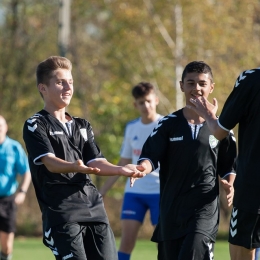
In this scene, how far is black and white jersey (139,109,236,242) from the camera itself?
6258 millimetres

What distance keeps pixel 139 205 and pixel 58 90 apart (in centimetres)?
346

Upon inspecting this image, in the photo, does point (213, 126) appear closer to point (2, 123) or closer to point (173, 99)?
point (2, 123)

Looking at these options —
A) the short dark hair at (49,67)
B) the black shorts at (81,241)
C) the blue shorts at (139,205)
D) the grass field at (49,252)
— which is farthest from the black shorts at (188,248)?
the grass field at (49,252)

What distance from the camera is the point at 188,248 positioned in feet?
20.0

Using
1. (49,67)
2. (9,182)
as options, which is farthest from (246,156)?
(9,182)

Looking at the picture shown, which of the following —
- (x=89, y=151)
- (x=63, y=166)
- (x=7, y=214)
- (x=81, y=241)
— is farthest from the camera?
(x=7, y=214)

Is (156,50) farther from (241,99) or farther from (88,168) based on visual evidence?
(88,168)

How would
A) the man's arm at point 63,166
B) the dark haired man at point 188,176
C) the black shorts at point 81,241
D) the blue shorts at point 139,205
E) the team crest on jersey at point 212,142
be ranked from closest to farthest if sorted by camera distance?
the man's arm at point 63,166
the black shorts at point 81,241
the dark haired man at point 188,176
the team crest on jersey at point 212,142
the blue shorts at point 139,205

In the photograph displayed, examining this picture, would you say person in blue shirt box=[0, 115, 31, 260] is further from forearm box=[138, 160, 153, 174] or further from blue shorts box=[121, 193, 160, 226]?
forearm box=[138, 160, 153, 174]

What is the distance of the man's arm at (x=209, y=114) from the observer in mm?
5688

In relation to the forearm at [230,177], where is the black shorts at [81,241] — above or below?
below

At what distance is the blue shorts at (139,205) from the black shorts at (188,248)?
2641mm

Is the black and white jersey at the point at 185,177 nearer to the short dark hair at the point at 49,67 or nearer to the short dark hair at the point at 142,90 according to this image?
the short dark hair at the point at 49,67

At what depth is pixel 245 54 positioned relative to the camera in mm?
20250
